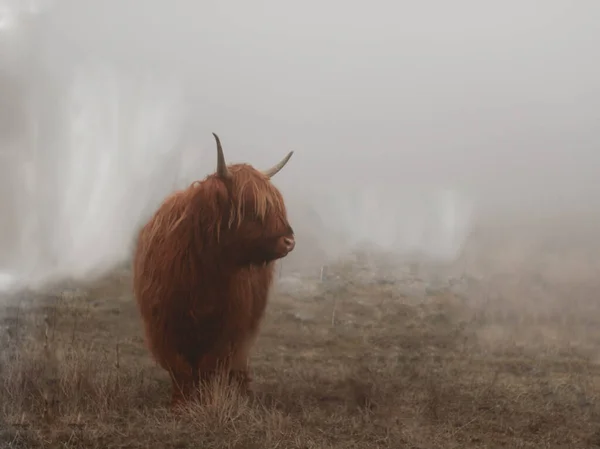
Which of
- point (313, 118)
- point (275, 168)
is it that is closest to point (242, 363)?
point (275, 168)

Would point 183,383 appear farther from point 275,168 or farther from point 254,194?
point 275,168

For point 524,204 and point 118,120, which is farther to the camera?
point 118,120

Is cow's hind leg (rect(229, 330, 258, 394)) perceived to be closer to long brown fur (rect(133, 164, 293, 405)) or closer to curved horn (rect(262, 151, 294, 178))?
long brown fur (rect(133, 164, 293, 405))

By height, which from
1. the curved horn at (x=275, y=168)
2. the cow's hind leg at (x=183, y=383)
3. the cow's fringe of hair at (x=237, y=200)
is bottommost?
the cow's hind leg at (x=183, y=383)

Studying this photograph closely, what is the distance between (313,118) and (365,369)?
4.25 ft

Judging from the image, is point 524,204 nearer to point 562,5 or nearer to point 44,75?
point 562,5

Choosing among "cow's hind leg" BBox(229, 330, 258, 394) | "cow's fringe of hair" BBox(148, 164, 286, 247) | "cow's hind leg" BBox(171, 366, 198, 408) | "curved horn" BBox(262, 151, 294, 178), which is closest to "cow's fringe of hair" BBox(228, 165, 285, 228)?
"cow's fringe of hair" BBox(148, 164, 286, 247)

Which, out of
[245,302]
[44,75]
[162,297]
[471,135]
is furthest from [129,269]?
[471,135]

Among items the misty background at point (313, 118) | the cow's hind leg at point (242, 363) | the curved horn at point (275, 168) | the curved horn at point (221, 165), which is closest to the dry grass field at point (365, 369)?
the cow's hind leg at point (242, 363)

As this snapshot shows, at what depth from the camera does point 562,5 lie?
3242mm

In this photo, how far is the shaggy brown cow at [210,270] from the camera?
3059 millimetres

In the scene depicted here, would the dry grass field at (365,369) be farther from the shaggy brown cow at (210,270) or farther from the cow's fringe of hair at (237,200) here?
the cow's fringe of hair at (237,200)

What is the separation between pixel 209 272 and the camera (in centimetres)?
314

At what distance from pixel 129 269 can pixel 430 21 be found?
6.55 feet
